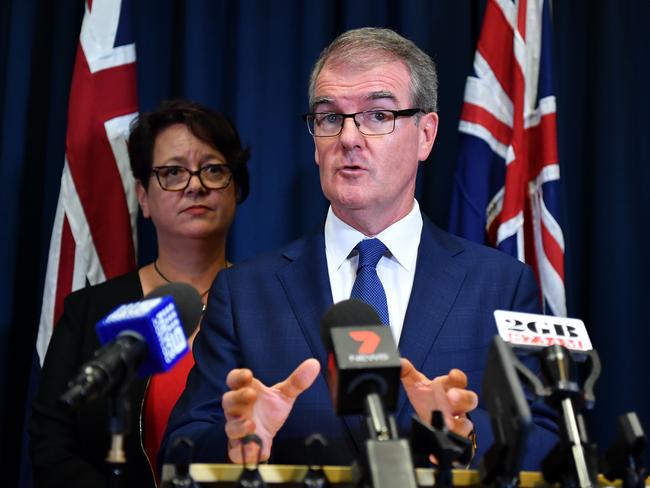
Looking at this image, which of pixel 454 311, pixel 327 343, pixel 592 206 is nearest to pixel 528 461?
pixel 454 311

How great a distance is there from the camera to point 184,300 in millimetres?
1369

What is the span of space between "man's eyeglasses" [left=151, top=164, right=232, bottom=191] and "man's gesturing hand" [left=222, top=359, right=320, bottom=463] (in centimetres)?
134

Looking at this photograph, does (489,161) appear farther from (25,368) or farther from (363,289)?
(25,368)

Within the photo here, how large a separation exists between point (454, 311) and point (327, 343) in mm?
886

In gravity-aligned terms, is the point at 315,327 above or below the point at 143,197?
below

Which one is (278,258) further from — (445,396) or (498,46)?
(498,46)

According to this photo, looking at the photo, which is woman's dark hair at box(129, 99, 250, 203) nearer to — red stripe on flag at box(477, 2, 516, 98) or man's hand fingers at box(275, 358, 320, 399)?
red stripe on flag at box(477, 2, 516, 98)

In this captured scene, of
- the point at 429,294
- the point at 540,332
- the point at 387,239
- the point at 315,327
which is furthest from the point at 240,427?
the point at 387,239

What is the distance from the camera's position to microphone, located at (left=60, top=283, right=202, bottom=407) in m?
1.13

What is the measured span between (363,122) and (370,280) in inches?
16.1

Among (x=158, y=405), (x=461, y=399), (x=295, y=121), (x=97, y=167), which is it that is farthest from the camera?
(x=295, y=121)

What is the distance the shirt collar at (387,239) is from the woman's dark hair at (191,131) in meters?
0.63

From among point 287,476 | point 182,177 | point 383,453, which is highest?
point 182,177

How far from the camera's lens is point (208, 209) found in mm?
2777
